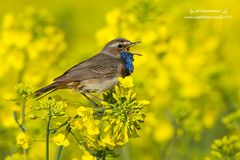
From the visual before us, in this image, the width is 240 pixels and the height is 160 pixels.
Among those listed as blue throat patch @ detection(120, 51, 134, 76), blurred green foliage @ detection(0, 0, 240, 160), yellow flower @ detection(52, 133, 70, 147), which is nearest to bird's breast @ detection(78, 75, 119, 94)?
blue throat patch @ detection(120, 51, 134, 76)

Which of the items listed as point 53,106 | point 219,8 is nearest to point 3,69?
point 53,106

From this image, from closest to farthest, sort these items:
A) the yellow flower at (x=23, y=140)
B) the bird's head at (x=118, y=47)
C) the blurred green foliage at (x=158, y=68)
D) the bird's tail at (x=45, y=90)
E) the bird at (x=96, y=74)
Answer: the yellow flower at (x=23, y=140) < the bird's tail at (x=45, y=90) < the bird at (x=96, y=74) < the bird's head at (x=118, y=47) < the blurred green foliage at (x=158, y=68)

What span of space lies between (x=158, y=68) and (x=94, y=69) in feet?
7.34

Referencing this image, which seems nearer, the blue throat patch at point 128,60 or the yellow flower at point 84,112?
the yellow flower at point 84,112

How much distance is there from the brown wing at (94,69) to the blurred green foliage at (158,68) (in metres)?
0.70

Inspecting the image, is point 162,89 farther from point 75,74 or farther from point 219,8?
point 219,8

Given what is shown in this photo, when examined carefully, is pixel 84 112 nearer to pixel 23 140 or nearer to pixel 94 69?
pixel 23 140

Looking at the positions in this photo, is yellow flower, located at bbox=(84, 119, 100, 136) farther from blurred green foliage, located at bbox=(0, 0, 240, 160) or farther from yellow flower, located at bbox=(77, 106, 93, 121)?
blurred green foliage, located at bbox=(0, 0, 240, 160)

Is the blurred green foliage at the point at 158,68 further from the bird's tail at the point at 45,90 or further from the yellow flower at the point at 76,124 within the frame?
the yellow flower at the point at 76,124

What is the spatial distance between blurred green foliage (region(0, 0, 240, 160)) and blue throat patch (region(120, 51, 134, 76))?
0.76 metres

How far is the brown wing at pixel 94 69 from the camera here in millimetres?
6449

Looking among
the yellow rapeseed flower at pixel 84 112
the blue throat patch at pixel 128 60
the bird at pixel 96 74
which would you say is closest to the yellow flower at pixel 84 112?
the yellow rapeseed flower at pixel 84 112

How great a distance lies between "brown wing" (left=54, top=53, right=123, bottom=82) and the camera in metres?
6.45

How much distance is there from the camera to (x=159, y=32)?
8.49 metres
